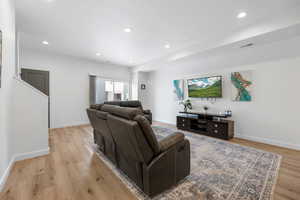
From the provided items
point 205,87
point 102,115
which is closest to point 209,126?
point 205,87

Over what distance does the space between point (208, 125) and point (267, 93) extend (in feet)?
5.58

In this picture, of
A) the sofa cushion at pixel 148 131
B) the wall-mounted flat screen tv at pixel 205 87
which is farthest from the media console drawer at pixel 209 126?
the sofa cushion at pixel 148 131

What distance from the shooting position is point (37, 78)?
435cm

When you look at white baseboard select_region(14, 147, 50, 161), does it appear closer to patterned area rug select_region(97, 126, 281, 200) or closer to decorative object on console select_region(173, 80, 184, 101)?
patterned area rug select_region(97, 126, 281, 200)

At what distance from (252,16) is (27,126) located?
4951 millimetres

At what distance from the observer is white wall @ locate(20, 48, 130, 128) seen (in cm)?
440

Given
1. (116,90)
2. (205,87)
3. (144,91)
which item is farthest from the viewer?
(144,91)

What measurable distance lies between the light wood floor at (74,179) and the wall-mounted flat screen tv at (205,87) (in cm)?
213

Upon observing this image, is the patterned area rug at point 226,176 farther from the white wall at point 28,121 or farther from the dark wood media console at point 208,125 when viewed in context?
the white wall at point 28,121

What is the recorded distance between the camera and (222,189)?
158 cm

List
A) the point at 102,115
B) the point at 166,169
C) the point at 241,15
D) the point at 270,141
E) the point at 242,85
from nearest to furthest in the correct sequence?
the point at 166,169, the point at 102,115, the point at 241,15, the point at 270,141, the point at 242,85

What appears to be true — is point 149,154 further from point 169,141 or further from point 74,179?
point 74,179

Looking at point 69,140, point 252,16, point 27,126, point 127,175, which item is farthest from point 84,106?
point 252,16

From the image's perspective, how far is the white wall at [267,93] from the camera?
2893 mm
